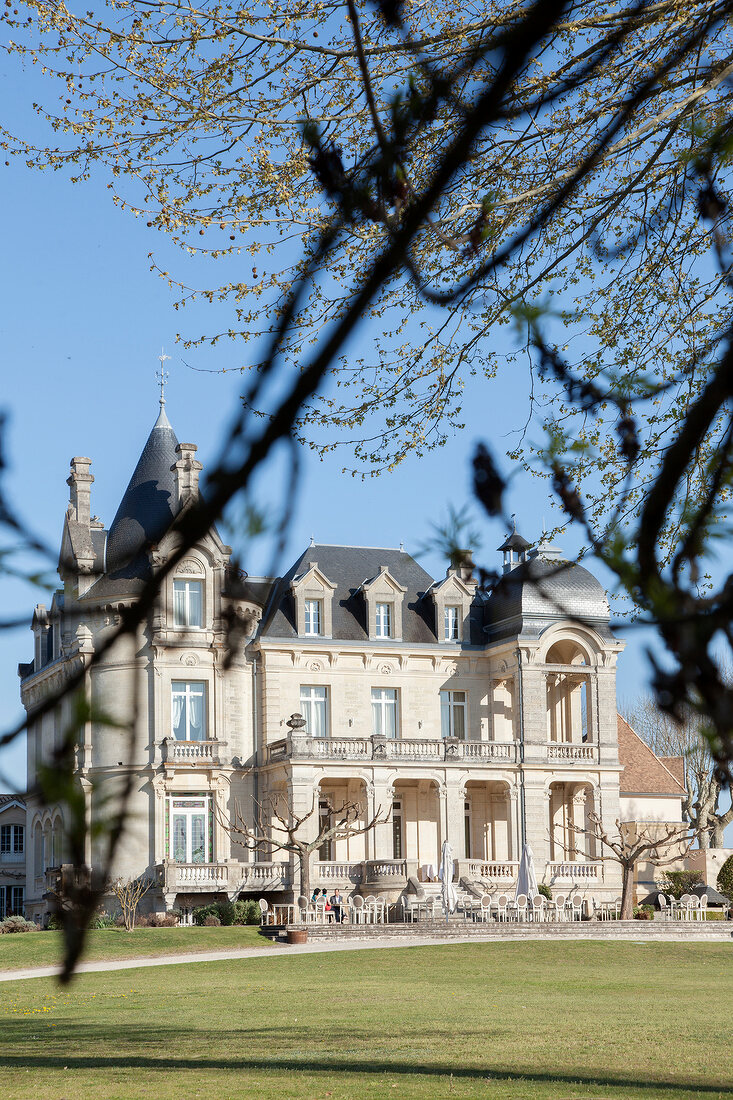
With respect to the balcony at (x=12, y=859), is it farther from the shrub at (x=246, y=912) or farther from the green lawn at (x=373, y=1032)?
the green lawn at (x=373, y=1032)

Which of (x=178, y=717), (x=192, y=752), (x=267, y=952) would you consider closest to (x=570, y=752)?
(x=192, y=752)

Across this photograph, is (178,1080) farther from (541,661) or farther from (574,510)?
(541,661)

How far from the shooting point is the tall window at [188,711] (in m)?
38.1

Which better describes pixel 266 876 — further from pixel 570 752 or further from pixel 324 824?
pixel 570 752

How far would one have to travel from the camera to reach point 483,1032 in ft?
44.2

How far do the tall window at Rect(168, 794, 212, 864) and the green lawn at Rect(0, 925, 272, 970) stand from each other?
6107mm

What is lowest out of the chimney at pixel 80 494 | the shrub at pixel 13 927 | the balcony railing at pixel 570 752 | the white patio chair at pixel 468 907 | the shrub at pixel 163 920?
the shrub at pixel 13 927

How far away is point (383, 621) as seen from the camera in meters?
41.9

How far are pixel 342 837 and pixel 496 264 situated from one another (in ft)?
115

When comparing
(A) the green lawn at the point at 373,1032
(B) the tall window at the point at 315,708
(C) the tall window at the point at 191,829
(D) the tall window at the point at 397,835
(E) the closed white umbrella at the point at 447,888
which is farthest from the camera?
(D) the tall window at the point at 397,835

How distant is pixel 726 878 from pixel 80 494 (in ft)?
79.4

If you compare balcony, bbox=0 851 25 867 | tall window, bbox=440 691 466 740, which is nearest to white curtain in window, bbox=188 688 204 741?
tall window, bbox=440 691 466 740

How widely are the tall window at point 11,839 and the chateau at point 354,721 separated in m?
10.4

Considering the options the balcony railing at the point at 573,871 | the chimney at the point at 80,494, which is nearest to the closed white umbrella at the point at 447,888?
the balcony railing at the point at 573,871
